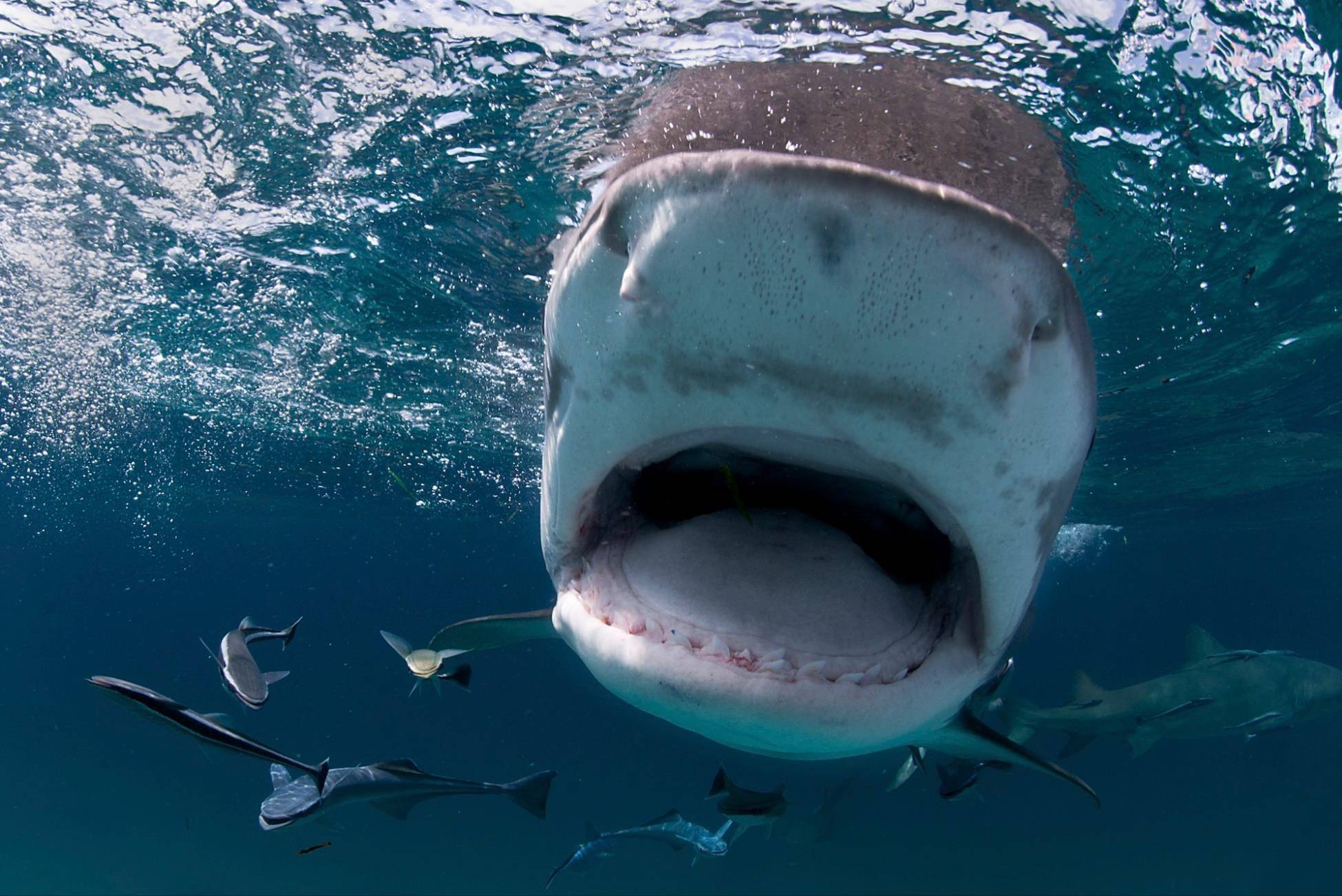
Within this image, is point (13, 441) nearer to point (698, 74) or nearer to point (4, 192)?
point (4, 192)

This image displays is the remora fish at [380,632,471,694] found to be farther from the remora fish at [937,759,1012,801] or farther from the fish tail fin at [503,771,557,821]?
the remora fish at [937,759,1012,801]

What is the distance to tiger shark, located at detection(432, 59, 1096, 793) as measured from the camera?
133 centimetres

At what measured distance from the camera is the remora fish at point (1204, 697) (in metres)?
13.8

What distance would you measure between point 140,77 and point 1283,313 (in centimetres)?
1160

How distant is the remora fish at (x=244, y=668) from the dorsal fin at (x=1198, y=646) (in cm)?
1650

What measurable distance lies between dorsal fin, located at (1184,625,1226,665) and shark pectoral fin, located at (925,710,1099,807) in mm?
13813

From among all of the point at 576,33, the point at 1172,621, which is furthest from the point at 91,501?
the point at 1172,621

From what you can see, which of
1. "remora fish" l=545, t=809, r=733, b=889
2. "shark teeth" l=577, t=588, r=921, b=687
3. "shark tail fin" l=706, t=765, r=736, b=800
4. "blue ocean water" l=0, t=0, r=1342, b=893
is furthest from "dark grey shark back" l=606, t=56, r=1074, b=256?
"remora fish" l=545, t=809, r=733, b=889

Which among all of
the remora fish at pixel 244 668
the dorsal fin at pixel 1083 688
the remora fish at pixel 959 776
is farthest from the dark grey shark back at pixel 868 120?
the dorsal fin at pixel 1083 688

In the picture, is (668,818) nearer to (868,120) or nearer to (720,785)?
(720,785)

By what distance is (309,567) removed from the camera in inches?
2147

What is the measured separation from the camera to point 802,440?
1710 millimetres

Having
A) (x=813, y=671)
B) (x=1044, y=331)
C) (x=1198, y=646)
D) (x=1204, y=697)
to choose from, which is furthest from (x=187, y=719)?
(x=1198, y=646)

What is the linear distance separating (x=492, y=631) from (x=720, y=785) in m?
2.77
